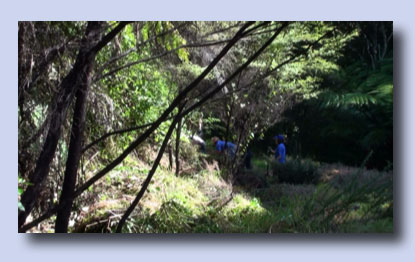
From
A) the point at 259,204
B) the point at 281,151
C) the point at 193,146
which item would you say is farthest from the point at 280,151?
the point at 193,146

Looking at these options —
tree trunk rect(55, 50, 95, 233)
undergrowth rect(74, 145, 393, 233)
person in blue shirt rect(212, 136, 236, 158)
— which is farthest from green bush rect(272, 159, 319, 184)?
tree trunk rect(55, 50, 95, 233)

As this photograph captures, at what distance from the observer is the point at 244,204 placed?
A: 3508 mm

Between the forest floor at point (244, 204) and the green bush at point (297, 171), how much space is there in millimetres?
34

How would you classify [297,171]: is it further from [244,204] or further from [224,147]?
[224,147]

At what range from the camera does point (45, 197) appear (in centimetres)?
292

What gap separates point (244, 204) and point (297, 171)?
474 mm

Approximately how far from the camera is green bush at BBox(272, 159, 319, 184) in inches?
135

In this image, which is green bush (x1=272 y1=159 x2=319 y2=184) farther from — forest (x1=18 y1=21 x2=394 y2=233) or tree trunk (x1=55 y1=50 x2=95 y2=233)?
tree trunk (x1=55 y1=50 x2=95 y2=233)

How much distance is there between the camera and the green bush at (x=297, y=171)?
342 centimetres

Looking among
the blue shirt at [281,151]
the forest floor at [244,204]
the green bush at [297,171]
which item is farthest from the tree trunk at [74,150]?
the blue shirt at [281,151]

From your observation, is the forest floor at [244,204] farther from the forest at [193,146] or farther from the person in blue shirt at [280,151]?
the person in blue shirt at [280,151]

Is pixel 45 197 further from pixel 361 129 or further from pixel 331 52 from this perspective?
pixel 331 52

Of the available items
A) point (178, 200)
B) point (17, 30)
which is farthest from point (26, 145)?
point (178, 200)

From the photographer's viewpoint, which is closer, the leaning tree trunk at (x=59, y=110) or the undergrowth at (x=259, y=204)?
the leaning tree trunk at (x=59, y=110)
